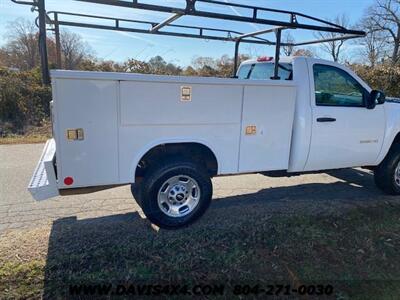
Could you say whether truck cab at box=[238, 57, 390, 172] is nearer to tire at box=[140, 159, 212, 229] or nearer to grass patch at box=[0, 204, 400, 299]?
grass patch at box=[0, 204, 400, 299]

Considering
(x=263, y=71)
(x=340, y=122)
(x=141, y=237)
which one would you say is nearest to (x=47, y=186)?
(x=141, y=237)

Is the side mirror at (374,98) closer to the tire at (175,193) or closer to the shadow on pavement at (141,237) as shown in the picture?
the shadow on pavement at (141,237)

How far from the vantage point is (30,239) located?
11.4 feet

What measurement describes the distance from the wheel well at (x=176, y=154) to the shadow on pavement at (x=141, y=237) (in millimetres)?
672

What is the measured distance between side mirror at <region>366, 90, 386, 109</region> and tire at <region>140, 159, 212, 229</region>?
2.74m

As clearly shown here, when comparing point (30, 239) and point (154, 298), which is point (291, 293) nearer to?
point (154, 298)

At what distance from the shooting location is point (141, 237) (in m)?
3.54

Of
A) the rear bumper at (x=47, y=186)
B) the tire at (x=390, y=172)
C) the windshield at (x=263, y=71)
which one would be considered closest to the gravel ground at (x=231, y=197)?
the tire at (x=390, y=172)

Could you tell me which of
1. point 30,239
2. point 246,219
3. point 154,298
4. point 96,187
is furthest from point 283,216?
point 30,239

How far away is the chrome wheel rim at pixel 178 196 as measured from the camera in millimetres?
3691

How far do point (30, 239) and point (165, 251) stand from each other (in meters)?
1.53

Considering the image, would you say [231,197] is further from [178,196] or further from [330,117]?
[330,117]

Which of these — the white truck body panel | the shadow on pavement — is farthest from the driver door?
the shadow on pavement

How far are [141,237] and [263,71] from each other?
3.14 meters
